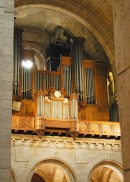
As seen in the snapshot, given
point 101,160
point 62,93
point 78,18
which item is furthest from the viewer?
point 78,18

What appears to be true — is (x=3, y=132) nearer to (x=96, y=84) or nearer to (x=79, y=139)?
(x=79, y=139)

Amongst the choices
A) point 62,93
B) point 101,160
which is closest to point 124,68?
point 62,93

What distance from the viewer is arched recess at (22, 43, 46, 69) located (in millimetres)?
21109

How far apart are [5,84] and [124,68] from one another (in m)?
Answer: 4.71

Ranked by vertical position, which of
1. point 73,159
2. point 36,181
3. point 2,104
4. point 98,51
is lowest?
point 36,181

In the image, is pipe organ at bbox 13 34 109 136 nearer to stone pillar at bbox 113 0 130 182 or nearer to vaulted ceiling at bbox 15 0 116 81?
vaulted ceiling at bbox 15 0 116 81

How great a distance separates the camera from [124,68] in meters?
2.08

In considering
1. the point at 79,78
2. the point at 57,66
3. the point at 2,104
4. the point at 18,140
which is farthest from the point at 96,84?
the point at 2,104

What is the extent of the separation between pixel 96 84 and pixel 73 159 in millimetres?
4564

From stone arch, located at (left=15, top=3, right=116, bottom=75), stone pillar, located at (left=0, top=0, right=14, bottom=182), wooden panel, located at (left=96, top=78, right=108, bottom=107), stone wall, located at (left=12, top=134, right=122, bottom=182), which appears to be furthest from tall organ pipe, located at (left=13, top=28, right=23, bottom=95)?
stone pillar, located at (left=0, top=0, right=14, bottom=182)

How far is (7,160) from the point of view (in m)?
6.21

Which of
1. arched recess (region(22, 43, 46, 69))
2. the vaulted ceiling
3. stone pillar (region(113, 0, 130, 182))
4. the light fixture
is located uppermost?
the vaulted ceiling

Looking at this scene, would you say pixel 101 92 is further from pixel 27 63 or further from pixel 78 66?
pixel 27 63

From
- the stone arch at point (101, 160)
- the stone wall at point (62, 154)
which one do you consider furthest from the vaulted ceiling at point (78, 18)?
the stone arch at point (101, 160)
